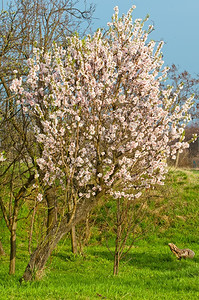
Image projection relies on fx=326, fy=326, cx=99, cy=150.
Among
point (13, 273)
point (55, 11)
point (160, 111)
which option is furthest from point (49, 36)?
point (13, 273)

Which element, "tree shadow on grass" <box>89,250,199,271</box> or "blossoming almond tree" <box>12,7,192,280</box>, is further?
"tree shadow on grass" <box>89,250,199,271</box>

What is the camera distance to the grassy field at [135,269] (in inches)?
216

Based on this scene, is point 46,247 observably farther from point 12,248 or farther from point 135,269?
point 135,269

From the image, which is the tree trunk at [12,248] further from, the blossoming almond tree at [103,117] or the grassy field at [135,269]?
the blossoming almond tree at [103,117]

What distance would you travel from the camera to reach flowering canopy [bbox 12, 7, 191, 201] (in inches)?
225

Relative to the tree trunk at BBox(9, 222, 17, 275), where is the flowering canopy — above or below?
above

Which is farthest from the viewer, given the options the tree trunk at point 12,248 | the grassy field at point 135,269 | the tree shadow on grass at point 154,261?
the tree shadow on grass at point 154,261

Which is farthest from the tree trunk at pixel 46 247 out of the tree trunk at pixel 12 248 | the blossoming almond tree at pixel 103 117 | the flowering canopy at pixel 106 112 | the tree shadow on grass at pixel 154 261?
the tree shadow on grass at pixel 154 261

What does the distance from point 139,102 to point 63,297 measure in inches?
143

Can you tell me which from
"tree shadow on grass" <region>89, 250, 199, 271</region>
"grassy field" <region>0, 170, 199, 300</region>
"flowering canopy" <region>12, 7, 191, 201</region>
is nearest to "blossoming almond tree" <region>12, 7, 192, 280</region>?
"flowering canopy" <region>12, 7, 191, 201</region>

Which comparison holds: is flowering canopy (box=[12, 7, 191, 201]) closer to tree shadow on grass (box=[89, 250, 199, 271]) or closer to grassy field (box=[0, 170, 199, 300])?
grassy field (box=[0, 170, 199, 300])

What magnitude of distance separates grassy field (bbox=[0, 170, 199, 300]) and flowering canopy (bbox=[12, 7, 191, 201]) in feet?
5.63

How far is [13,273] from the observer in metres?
7.68

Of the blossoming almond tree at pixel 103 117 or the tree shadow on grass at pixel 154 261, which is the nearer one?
the blossoming almond tree at pixel 103 117
